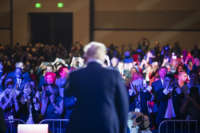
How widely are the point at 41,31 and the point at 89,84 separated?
58.4 feet

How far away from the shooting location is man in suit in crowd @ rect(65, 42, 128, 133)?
3785mm

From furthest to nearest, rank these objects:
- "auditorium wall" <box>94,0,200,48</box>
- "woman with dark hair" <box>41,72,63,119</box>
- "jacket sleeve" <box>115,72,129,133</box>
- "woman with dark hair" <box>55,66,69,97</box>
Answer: "auditorium wall" <box>94,0,200,48</box> → "woman with dark hair" <box>55,66,69,97</box> → "woman with dark hair" <box>41,72,63,119</box> → "jacket sleeve" <box>115,72,129,133</box>

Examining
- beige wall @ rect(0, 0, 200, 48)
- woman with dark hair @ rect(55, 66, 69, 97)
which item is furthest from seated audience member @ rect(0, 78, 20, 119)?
beige wall @ rect(0, 0, 200, 48)

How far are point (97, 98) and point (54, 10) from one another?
17615 millimetres

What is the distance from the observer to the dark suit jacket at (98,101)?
3.79 meters

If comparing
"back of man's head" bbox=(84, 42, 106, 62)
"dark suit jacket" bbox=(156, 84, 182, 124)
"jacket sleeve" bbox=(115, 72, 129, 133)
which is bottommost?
"dark suit jacket" bbox=(156, 84, 182, 124)

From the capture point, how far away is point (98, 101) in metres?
3.81

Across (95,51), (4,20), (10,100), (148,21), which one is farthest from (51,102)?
(4,20)

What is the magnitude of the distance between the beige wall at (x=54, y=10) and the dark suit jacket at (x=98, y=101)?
17.0m

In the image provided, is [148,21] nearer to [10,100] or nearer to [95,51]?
[10,100]

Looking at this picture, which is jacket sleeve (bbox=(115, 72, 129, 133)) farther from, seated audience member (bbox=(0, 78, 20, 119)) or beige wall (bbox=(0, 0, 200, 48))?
beige wall (bbox=(0, 0, 200, 48))

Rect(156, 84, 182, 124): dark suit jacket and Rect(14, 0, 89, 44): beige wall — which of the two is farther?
Rect(14, 0, 89, 44): beige wall

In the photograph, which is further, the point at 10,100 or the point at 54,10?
the point at 54,10

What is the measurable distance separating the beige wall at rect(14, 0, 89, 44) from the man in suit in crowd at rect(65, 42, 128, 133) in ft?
55.8
